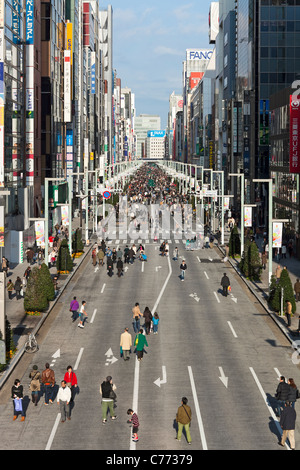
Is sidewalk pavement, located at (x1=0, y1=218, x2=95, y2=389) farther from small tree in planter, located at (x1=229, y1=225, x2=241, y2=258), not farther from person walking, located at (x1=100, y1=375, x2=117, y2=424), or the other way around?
small tree in planter, located at (x1=229, y1=225, x2=241, y2=258)

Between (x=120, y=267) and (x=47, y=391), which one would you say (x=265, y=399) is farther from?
(x=120, y=267)

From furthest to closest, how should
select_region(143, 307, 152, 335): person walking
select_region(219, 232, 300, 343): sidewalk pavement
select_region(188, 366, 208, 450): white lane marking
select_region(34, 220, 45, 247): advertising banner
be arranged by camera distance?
select_region(34, 220, 45, 247): advertising banner, select_region(219, 232, 300, 343): sidewalk pavement, select_region(143, 307, 152, 335): person walking, select_region(188, 366, 208, 450): white lane marking

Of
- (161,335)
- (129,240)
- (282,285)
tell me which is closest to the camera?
(161,335)

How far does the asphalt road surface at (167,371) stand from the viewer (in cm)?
2380

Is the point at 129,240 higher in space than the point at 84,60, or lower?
lower

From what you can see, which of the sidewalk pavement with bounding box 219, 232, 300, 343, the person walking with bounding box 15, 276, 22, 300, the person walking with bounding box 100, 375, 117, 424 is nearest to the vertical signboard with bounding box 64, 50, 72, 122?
the sidewalk pavement with bounding box 219, 232, 300, 343

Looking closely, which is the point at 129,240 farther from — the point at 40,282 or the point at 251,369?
the point at 251,369

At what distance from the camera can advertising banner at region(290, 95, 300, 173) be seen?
67.1 m

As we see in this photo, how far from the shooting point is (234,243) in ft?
217

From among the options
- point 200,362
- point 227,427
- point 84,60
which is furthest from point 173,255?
point 84,60

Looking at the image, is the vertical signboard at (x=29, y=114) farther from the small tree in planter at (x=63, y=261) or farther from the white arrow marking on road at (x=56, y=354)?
the white arrow marking on road at (x=56, y=354)

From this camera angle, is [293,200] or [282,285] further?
[293,200]

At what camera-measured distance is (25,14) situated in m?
69.4
